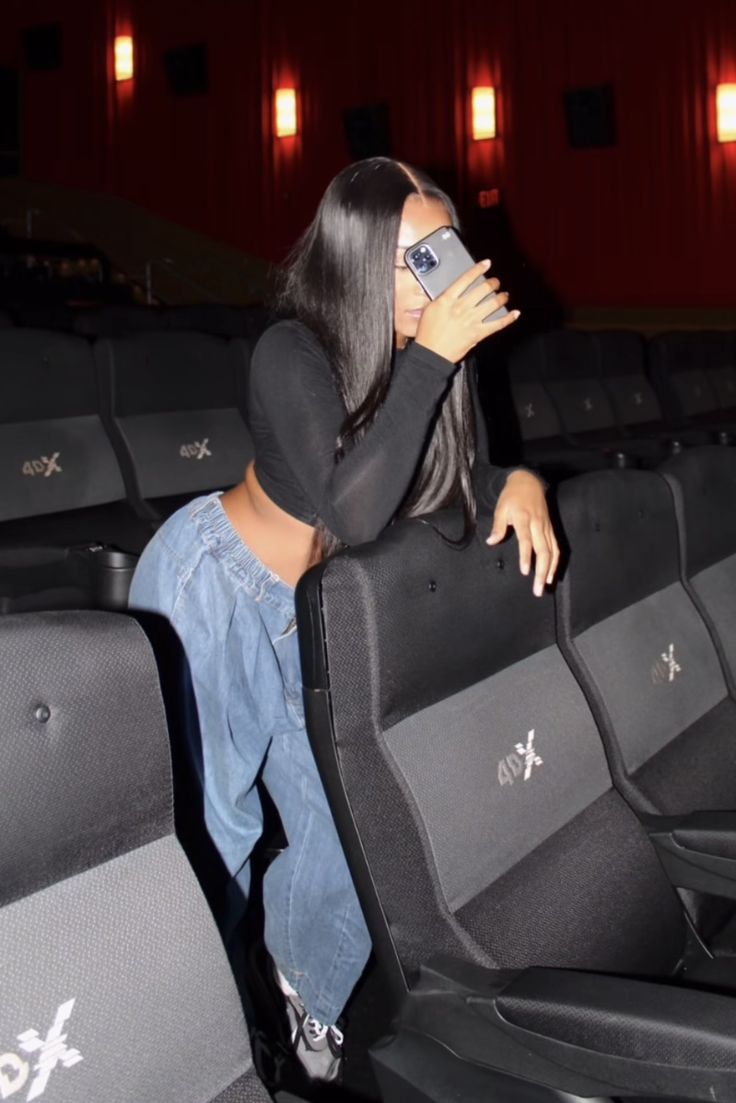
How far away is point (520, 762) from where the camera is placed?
1.18 m

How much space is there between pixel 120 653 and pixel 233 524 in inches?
18.8

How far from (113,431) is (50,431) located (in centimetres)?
20

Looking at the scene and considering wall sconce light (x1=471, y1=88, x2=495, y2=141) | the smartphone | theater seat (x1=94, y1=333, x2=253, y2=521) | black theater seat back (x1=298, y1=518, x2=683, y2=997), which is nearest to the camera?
black theater seat back (x1=298, y1=518, x2=683, y2=997)

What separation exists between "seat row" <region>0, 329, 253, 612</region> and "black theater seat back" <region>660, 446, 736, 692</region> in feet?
4.28

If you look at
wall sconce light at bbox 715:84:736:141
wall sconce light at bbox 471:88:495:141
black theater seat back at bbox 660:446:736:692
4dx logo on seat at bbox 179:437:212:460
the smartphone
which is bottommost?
black theater seat back at bbox 660:446:736:692

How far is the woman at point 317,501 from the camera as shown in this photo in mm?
1114

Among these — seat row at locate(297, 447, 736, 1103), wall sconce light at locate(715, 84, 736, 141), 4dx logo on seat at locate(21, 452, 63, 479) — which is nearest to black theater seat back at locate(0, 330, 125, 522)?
4dx logo on seat at locate(21, 452, 63, 479)

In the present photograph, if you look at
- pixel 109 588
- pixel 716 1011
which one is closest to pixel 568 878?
pixel 716 1011

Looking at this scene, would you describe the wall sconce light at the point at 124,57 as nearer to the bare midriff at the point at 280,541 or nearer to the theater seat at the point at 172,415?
the theater seat at the point at 172,415

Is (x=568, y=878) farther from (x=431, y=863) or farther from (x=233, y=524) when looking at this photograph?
(x=233, y=524)

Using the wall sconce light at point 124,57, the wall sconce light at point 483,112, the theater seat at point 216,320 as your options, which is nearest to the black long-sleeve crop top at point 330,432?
the theater seat at point 216,320

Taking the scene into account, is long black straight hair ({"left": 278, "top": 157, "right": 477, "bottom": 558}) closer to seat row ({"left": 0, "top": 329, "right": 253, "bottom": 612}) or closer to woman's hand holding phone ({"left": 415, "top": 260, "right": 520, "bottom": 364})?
woman's hand holding phone ({"left": 415, "top": 260, "right": 520, "bottom": 364})

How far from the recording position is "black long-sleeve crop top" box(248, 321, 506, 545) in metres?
1.10

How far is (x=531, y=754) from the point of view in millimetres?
1199
